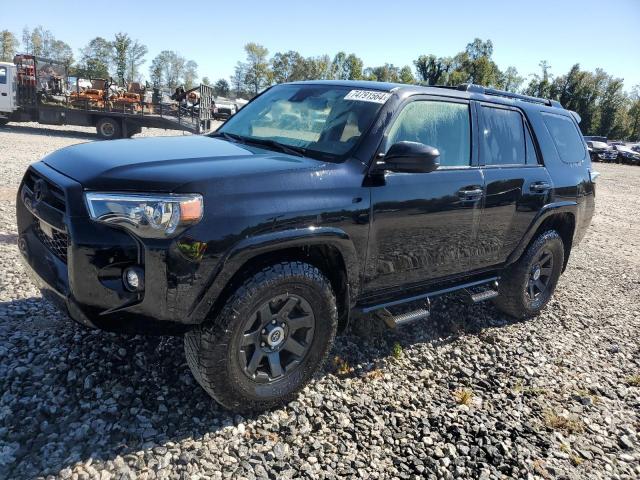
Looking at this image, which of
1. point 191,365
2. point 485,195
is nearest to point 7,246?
point 191,365

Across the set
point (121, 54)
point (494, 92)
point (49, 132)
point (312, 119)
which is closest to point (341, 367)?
point (312, 119)

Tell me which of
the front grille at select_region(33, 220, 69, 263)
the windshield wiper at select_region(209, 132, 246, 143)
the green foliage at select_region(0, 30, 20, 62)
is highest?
the green foliage at select_region(0, 30, 20, 62)

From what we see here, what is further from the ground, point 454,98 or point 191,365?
point 454,98

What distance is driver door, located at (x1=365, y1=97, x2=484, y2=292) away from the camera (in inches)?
121

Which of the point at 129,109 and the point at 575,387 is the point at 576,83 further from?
the point at 575,387

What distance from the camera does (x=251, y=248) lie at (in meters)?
2.43

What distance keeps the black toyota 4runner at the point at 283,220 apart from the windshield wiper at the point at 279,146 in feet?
0.05

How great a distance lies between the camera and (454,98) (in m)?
3.64

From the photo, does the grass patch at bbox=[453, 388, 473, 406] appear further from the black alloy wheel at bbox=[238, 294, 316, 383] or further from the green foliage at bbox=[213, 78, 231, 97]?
the green foliage at bbox=[213, 78, 231, 97]

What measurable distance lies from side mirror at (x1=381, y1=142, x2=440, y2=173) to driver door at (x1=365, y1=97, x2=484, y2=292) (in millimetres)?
176

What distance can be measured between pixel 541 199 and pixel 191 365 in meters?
3.23

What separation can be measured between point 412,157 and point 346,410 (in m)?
1.55

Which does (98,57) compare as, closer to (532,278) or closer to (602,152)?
(602,152)

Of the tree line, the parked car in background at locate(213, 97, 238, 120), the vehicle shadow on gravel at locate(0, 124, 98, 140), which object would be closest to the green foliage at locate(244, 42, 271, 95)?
the tree line
